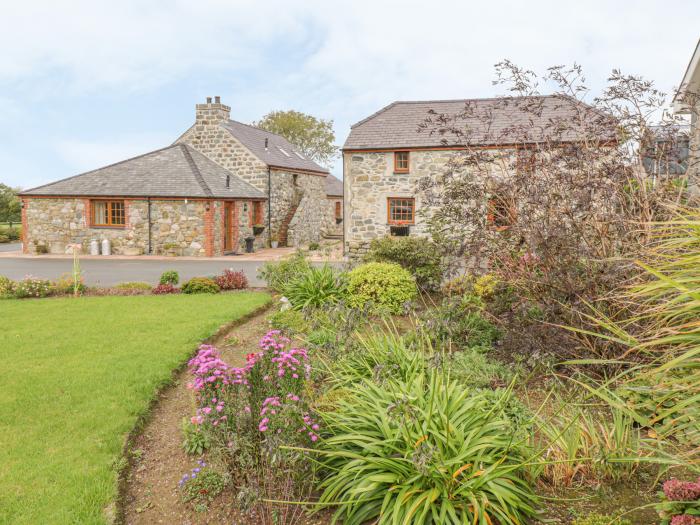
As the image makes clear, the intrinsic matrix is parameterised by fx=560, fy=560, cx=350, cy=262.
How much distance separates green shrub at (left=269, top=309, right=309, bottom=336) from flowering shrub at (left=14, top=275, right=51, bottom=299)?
669 centimetres

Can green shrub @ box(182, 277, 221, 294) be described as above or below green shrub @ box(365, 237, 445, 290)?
below

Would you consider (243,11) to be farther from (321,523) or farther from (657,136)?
(321,523)

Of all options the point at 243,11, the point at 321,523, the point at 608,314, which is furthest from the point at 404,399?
the point at 243,11

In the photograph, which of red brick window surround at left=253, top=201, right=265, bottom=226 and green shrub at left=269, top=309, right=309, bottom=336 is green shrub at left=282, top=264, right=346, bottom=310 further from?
red brick window surround at left=253, top=201, right=265, bottom=226

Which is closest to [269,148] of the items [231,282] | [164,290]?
[231,282]

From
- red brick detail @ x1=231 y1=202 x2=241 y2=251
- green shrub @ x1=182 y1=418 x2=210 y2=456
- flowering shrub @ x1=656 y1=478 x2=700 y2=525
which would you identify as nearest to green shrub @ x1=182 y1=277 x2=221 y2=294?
green shrub @ x1=182 y1=418 x2=210 y2=456

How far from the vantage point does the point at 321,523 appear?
3.81 metres

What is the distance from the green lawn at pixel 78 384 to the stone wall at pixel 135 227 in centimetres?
1136

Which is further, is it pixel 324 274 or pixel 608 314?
pixel 324 274

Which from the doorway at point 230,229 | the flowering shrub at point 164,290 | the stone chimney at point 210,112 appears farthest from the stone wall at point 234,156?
the flowering shrub at point 164,290

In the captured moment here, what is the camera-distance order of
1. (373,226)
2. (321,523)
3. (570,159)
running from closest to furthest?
1. (321,523)
2. (570,159)
3. (373,226)

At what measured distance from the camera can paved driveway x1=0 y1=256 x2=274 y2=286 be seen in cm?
1666

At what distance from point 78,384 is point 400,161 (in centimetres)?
1714

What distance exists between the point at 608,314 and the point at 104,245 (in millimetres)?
22386
